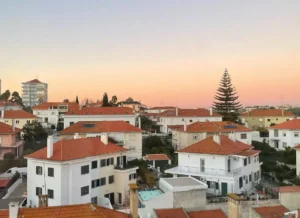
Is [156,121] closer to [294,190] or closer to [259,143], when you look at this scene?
[259,143]

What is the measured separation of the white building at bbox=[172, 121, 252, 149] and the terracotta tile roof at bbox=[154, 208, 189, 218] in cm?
2227

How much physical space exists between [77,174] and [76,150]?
2.01 metres

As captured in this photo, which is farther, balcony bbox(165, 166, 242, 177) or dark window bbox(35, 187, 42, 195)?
balcony bbox(165, 166, 242, 177)

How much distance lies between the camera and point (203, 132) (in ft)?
137

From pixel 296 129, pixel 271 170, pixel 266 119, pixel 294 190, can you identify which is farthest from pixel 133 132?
pixel 266 119

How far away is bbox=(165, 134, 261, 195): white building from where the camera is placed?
973 inches

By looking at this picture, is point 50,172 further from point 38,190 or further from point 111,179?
point 111,179

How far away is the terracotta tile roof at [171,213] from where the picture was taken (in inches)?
766

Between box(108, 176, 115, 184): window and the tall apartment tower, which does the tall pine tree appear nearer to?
box(108, 176, 115, 184): window

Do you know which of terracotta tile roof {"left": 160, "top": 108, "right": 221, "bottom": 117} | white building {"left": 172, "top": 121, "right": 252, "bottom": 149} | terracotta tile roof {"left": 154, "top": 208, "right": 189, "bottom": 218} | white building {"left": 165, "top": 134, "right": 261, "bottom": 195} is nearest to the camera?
terracotta tile roof {"left": 154, "top": 208, "right": 189, "bottom": 218}

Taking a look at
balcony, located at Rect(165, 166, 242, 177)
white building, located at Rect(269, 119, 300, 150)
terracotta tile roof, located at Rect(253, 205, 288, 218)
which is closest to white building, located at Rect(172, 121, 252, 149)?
white building, located at Rect(269, 119, 300, 150)

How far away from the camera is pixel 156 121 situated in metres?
65.2

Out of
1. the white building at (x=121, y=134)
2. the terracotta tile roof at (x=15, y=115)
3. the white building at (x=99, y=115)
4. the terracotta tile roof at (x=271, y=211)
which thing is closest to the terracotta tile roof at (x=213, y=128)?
the white building at (x=99, y=115)

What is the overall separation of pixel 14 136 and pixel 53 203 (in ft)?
51.9
